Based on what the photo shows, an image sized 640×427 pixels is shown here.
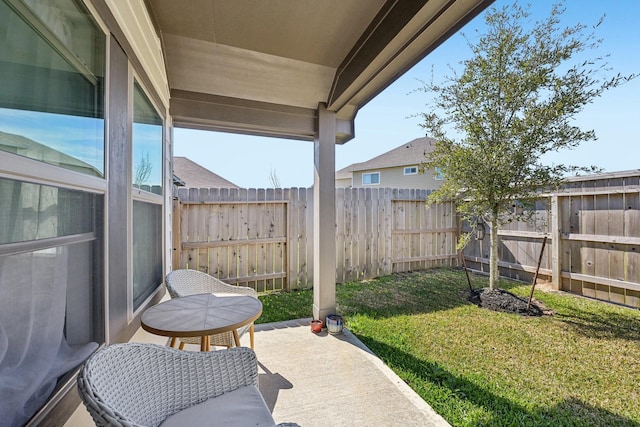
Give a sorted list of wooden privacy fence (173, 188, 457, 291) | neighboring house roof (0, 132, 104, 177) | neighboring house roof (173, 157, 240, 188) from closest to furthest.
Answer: neighboring house roof (0, 132, 104, 177), wooden privacy fence (173, 188, 457, 291), neighboring house roof (173, 157, 240, 188)

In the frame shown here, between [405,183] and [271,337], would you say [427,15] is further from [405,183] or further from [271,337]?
[405,183]

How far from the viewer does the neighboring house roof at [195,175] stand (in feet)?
37.4

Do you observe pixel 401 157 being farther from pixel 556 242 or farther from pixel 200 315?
pixel 200 315

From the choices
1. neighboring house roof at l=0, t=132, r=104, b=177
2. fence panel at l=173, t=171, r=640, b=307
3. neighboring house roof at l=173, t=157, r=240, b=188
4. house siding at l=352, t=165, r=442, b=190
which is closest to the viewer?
neighboring house roof at l=0, t=132, r=104, b=177

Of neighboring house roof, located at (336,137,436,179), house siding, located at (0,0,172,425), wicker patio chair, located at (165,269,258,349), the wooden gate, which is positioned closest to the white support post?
wicker patio chair, located at (165,269,258,349)

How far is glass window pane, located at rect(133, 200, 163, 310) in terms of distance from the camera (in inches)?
77.4

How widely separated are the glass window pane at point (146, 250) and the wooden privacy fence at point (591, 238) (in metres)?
5.76

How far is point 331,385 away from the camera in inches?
90.5

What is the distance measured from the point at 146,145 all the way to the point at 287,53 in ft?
4.89

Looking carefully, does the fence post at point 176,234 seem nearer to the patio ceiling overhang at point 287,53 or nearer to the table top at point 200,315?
the patio ceiling overhang at point 287,53

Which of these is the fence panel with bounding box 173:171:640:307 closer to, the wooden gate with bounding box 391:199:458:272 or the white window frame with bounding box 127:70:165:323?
the wooden gate with bounding box 391:199:458:272

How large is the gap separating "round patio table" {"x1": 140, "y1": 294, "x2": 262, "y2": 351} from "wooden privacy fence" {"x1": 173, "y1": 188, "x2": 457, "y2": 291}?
2439 mm

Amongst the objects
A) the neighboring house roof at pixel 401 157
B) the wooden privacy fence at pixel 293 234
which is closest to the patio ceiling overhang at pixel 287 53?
the wooden privacy fence at pixel 293 234

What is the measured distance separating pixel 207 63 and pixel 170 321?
92.0 inches
